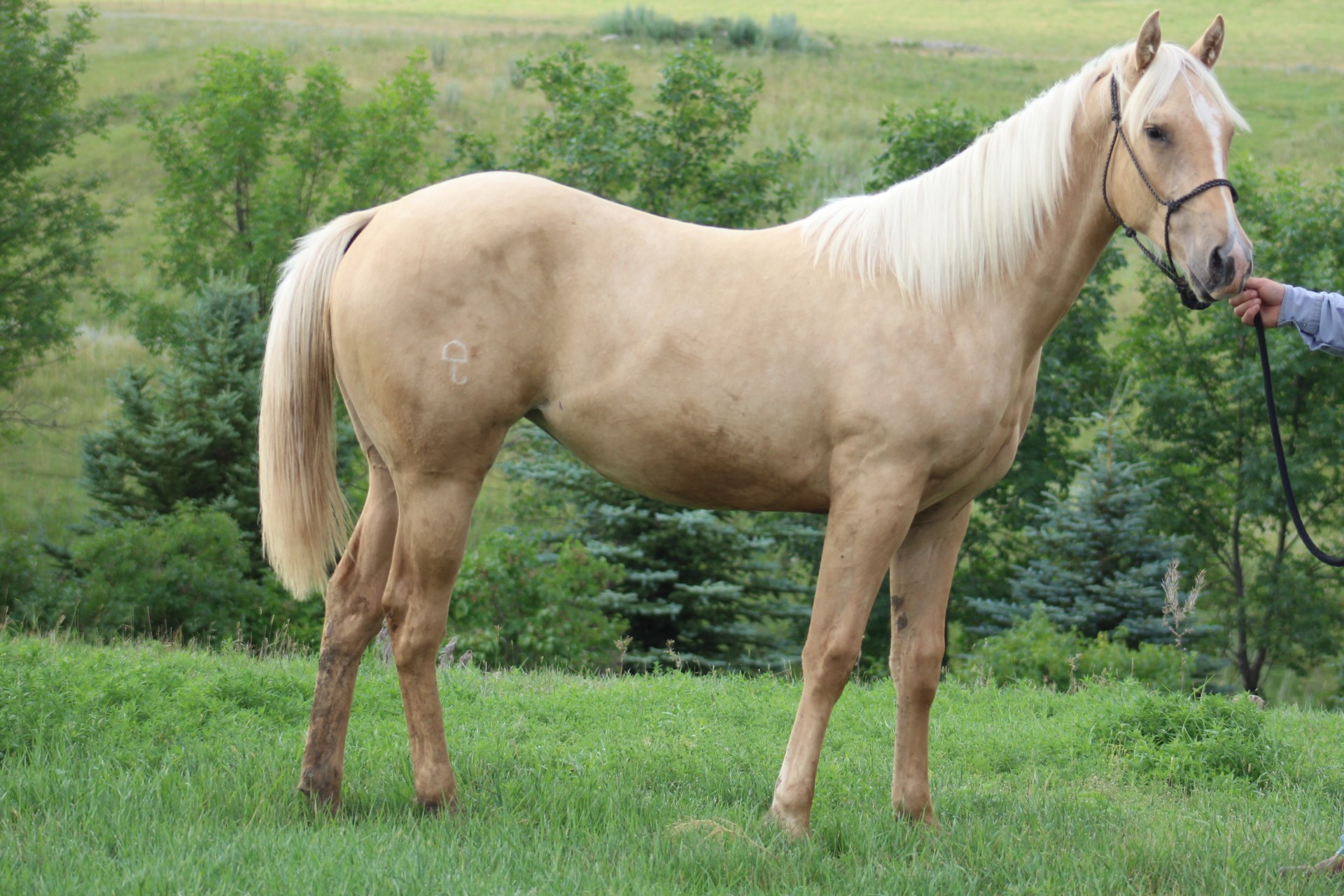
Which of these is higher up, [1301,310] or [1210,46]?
[1210,46]

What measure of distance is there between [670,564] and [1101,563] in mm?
5689

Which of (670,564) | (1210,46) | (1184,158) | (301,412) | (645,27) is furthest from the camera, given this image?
(645,27)

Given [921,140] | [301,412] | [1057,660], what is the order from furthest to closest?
[921,140] < [1057,660] < [301,412]

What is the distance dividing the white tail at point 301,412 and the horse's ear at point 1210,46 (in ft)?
9.67

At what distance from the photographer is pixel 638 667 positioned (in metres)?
14.3

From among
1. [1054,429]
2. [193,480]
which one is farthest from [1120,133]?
[1054,429]

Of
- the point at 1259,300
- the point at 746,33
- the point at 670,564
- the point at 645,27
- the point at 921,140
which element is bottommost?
the point at 670,564

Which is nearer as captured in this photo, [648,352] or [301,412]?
[648,352]

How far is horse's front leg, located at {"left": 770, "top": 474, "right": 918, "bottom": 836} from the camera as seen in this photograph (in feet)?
11.6

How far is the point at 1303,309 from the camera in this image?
350cm

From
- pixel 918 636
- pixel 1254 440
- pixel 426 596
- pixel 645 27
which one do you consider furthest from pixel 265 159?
A: pixel 645 27

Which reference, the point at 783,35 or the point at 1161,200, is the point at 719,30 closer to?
the point at 783,35

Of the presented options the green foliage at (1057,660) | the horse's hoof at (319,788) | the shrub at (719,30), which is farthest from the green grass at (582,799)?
the shrub at (719,30)

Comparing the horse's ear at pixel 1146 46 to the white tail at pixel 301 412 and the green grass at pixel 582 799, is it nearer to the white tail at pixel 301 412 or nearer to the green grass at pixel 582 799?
the green grass at pixel 582 799
